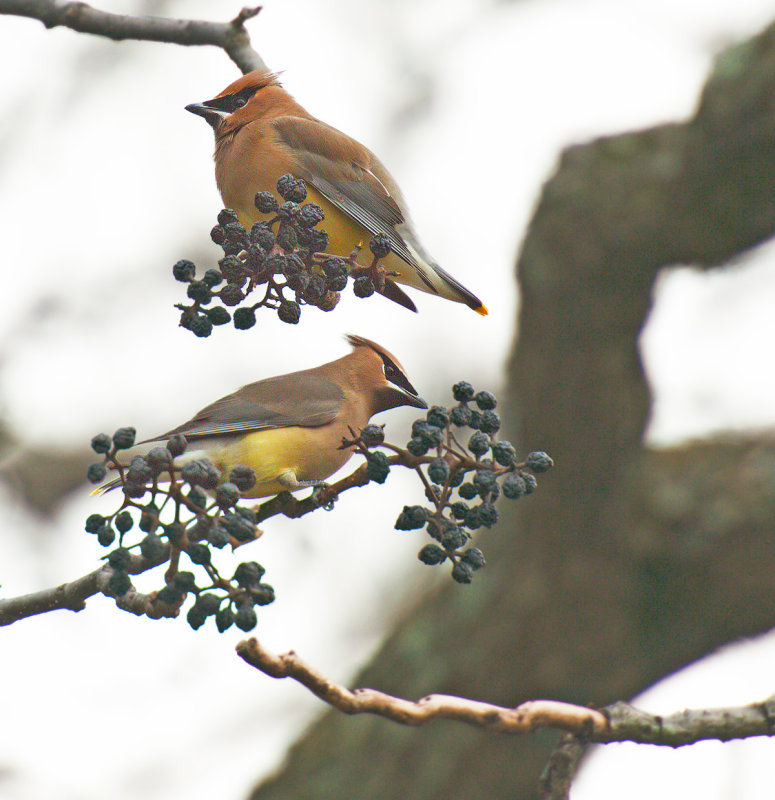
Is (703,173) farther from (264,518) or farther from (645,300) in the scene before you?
(264,518)

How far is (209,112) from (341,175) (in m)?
0.54

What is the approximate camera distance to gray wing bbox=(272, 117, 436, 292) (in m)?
3.03

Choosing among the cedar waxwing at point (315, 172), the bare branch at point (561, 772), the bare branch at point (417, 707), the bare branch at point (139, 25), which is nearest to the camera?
the bare branch at point (417, 707)

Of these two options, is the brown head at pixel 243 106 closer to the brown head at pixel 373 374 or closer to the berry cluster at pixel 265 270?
the brown head at pixel 373 374

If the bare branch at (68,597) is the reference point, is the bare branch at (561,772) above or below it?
below

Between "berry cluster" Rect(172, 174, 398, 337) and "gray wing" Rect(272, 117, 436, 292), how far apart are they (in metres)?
0.90

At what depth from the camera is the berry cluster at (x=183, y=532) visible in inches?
63.7

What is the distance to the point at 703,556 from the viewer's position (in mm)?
Result: 4914

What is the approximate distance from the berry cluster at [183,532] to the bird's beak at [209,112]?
1.88 meters

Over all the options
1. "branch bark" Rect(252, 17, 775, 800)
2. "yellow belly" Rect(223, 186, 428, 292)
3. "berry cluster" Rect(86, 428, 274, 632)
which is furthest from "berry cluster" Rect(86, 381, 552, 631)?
"branch bark" Rect(252, 17, 775, 800)

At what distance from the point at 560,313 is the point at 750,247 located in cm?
90

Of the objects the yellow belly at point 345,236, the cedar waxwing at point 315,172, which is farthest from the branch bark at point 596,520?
the yellow belly at point 345,236

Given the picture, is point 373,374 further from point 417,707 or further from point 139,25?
point 417,707

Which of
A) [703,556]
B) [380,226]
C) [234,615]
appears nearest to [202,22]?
[380,226]
